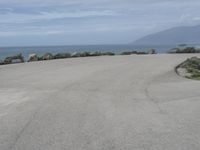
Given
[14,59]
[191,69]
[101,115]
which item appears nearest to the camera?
[101,115]

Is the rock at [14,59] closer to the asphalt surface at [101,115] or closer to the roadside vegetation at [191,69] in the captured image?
the roadside vegetation at [191,69]

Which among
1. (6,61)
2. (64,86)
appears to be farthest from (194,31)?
(64,86)

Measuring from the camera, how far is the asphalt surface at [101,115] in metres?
6.90

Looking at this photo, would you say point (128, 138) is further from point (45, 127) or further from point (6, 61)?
point (6, 61)

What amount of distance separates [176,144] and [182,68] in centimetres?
1453

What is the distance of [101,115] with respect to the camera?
9031 mm

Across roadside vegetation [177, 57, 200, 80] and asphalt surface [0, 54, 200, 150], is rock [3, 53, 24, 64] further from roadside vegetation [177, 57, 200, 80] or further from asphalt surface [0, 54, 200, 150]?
asphalt surface [0, 54, 200, 150]

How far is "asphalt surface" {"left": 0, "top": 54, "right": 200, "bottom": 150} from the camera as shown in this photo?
22.6 ft

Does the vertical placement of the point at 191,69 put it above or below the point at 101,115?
below

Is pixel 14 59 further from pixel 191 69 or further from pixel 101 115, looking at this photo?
pixel 101 115

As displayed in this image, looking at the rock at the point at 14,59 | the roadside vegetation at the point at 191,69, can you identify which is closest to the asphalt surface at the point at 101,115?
the roadside vegetation at the point at 191,69

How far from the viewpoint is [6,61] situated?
2944 centimetres

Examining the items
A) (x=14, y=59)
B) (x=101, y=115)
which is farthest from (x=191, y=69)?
(x=14, y=59)

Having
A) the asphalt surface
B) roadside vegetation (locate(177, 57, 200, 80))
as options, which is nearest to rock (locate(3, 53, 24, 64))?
roadside vegetation (locate(177, 57, 200, 80))
